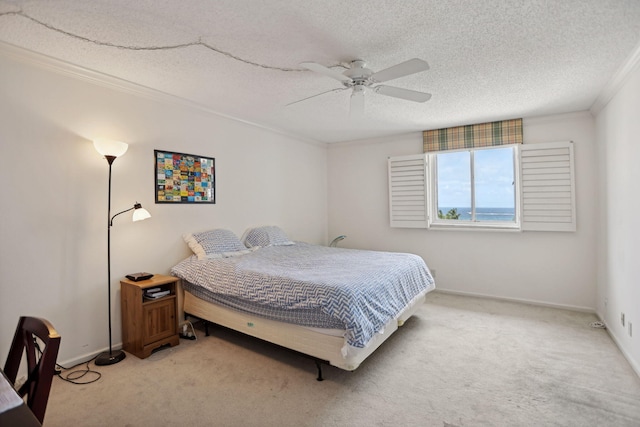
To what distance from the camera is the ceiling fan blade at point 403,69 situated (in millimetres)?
1949

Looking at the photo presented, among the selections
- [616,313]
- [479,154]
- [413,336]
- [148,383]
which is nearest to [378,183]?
[479,154]

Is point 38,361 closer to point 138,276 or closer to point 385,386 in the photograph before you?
point 138,276

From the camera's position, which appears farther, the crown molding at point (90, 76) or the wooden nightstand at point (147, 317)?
the wooden nightstand at point (147, 317)

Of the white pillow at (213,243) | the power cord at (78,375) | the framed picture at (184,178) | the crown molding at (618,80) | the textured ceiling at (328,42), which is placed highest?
the textured ceiling at (328,42)

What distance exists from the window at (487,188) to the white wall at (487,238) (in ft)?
0.47

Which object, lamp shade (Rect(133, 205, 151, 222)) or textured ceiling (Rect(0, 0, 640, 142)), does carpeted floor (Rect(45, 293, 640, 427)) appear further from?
textured ceiling (Rect(0, 0, 640, 142))

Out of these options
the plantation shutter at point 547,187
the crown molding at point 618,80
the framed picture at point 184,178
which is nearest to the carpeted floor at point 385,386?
the plantation shutter at point 547,187

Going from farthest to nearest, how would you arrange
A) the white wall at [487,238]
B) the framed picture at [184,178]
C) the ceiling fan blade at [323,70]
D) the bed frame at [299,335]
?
the white wall at [487,238] → the framed picture at [184,178] → the bed frame at [299,335] → the ceiling fan blade at [323,70]

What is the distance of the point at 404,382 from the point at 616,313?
2.25 metres

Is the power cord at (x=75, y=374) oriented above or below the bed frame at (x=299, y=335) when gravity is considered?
below

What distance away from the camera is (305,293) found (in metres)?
2.30

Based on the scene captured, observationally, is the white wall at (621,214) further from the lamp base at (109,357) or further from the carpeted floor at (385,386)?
the lamp base at (109,357)

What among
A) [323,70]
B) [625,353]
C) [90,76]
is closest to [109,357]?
[90,76]

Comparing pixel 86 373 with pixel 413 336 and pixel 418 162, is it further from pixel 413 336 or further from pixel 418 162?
pixel 418 162
